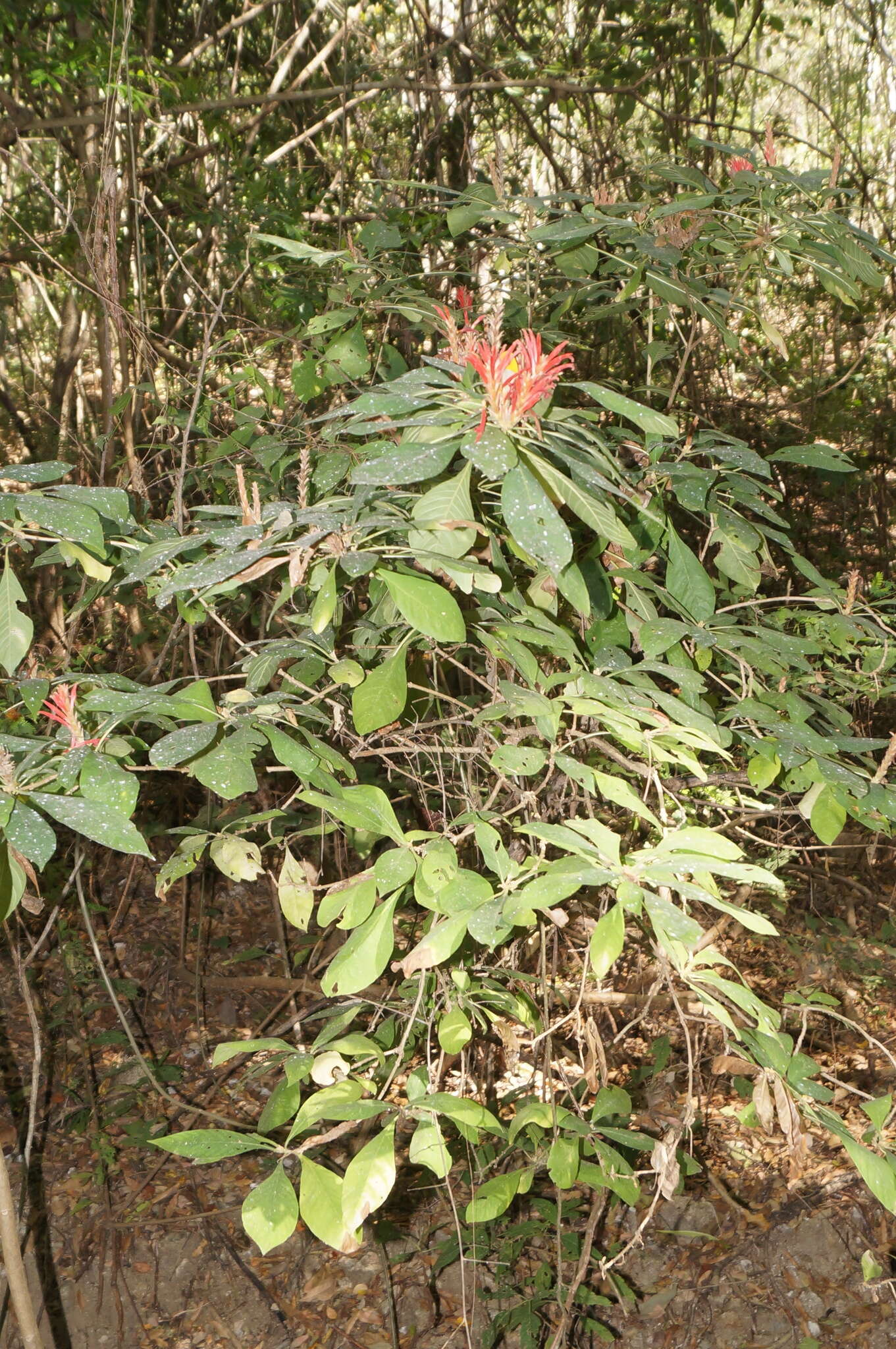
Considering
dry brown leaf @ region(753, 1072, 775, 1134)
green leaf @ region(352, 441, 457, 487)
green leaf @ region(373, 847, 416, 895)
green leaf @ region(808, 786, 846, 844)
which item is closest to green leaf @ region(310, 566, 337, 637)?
green leaf @ region(352, 441, 457, 487)

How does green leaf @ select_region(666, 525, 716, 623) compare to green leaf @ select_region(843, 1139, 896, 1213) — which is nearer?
green leaf @ select_region(843, 1139, 896, 1213)

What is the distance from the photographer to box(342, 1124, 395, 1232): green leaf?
848 millimetres

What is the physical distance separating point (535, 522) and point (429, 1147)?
0.60 metres

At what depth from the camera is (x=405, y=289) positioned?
58.2 inches

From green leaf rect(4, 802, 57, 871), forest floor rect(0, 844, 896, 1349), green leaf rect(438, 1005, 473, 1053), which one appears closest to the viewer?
green leaf rect(4, 802, 57, 871)

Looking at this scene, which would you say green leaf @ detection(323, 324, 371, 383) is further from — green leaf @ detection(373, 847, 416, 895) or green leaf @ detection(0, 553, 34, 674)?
green leaf @ detection(373, 847, 416, 895)

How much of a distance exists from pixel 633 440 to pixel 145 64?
1784 millimetres

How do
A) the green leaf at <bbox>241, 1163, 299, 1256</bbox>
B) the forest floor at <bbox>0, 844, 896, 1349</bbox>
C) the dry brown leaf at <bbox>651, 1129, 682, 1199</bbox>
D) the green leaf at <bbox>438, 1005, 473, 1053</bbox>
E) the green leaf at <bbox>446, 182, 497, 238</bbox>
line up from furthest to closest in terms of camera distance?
the forest floor at <bbox>0, 844, 896, 1349</bbox>
the green leaf at <bbox>446, 182, 497, 238</bbox>
the green leaf at <bbox>438, 1005, 473, 1053</bbox>
the dry brown leaf at <bbox>651, 1129, 682, 1199</bbox>
the green leaf at <bbox>241, 1163, 299, 1256</bbox>

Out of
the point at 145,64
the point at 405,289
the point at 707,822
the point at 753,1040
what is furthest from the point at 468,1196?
the point at 145,64

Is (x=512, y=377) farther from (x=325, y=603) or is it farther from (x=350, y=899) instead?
(x=350, y=899)

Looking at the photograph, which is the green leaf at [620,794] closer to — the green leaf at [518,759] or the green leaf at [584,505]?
the green leaf at [518,759]

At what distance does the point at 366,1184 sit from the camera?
2.81 feet

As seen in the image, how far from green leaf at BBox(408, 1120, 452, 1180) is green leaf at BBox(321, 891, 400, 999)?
16cm

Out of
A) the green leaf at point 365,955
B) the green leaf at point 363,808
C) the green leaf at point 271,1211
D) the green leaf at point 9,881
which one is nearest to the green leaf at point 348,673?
the green leaf at point 363,808
